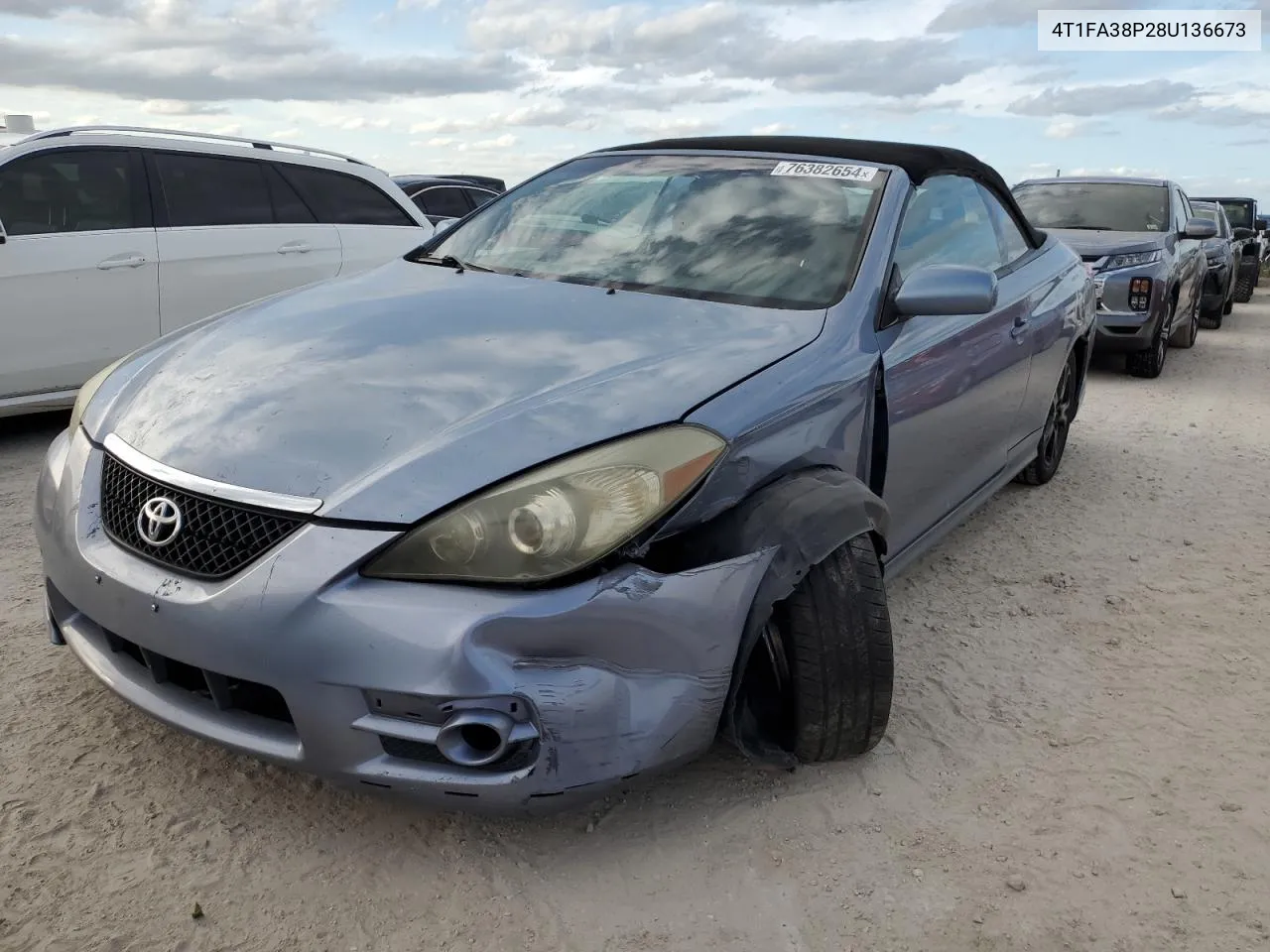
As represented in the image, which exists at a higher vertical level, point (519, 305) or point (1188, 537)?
point (519, 305)

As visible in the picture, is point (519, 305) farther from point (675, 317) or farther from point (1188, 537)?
point (1188, 537)

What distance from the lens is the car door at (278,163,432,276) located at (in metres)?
6.07

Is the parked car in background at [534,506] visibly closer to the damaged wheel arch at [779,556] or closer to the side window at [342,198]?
the damaged wheel arch at [779,556]

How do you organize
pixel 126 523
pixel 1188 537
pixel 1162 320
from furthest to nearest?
pixel 1162 320, pixel 1188 537, pixel 126 523

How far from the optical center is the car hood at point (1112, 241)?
7828 mm

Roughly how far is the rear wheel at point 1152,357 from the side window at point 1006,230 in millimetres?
4313

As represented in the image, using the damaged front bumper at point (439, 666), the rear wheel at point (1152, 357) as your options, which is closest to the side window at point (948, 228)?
the damaged front bumper at point (439, 666)

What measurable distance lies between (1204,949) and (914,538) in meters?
1.41

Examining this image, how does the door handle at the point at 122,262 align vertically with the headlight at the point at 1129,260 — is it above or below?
above

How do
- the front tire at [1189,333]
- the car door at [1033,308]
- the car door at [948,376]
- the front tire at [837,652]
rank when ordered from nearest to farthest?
the front tire at [837,652] < the car door at [948,376] < the car door at [1033,308] < the front tire at [1189,333]

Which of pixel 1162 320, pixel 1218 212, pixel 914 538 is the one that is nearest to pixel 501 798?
pixel 914 538

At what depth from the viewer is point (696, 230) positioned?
3.05 metres

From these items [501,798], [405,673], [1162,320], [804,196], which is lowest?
[1162,320]

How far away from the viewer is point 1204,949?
1.97 m
